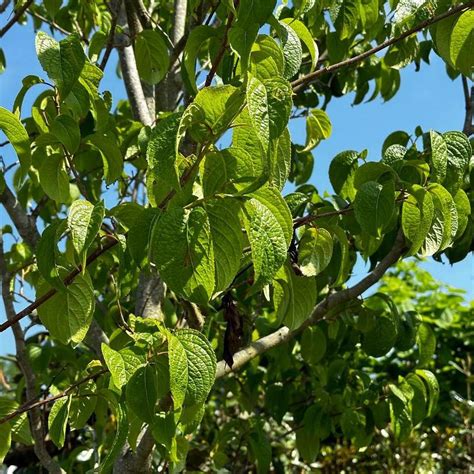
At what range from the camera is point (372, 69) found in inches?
112

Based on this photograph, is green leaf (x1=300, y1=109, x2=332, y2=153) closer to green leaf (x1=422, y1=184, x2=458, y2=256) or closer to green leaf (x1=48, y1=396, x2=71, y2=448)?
green leaf (x1=422, y1=184, x2=458, y2=256)

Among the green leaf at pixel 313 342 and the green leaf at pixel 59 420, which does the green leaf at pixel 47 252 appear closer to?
the green leaf at pixel 59 420

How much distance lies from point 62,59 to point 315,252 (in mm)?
597

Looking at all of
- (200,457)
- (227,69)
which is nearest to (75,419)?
(227,69)

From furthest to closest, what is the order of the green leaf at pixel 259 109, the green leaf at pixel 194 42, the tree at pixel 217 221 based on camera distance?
the green leaf at pixel 194 42 < the tree at pixel 217 221 < the green leaf at pixel 259 109

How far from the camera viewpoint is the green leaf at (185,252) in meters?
1.10

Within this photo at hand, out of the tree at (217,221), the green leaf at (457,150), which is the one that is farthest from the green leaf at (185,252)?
the green leaf at (457,150)

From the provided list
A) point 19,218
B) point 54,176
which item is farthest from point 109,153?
point 19,218

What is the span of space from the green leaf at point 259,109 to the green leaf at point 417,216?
Result: 52cm

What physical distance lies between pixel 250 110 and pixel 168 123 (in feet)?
0.47

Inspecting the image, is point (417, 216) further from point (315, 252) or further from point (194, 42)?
point (194, 42)

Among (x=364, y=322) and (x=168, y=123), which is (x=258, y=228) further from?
(x=364, y=322)

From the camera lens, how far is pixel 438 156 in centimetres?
153

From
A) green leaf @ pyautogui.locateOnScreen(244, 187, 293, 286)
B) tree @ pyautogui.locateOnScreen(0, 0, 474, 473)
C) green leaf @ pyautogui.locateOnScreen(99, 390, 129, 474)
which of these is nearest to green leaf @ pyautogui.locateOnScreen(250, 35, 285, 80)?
tree @ pyautogui.locateOnScreen(0, 0, 474, 473)
